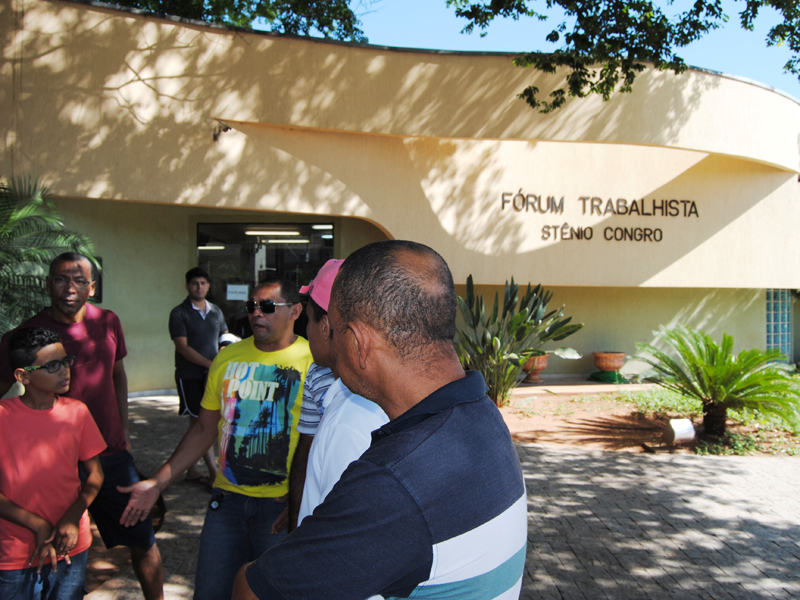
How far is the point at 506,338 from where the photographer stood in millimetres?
9312

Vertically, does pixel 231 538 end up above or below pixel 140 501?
below

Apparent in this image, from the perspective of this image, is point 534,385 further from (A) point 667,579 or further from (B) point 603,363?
(A) point 667,579

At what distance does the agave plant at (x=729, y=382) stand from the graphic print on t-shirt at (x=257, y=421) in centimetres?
637

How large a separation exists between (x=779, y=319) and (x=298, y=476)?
15.5 meters

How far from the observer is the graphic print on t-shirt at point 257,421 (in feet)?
9.10

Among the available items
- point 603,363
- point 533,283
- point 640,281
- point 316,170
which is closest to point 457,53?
point 316,170

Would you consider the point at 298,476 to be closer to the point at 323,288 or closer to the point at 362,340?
the point at 323,288

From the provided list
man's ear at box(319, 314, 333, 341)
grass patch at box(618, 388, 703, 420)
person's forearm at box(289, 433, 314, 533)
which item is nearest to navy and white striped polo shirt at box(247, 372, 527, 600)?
man's ear at box(319, 314, 333, 341)

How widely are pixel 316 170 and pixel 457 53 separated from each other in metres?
3.01

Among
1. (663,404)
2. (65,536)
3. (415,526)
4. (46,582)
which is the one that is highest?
(415,526)

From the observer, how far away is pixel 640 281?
1234 cm

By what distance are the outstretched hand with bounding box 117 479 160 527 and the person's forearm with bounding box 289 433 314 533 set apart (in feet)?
2.24

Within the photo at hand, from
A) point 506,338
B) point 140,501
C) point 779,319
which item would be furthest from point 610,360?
point 140,501

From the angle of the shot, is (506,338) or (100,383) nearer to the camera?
(100,383)
